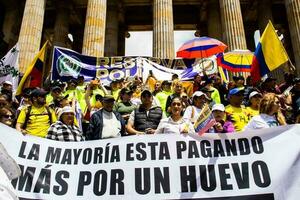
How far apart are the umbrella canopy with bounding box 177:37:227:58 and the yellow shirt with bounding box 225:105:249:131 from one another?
8252 mm

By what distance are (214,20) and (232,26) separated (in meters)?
8.86

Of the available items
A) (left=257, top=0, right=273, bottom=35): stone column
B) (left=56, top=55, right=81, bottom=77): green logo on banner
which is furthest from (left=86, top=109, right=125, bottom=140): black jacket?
(left=257, top=0, right=273, bottom=35): stone column

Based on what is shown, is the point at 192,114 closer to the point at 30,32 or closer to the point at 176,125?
→ the point at 176,125

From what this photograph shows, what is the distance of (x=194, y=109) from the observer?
798 cm

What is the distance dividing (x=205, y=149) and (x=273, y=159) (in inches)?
45.7

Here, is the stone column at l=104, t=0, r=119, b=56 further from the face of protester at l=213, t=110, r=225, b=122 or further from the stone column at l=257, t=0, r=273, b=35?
the face of protester at l=213, t=110, r=225, b=122

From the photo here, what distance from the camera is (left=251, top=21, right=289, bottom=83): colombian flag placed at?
12.7 metres

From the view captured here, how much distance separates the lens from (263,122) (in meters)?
6.76

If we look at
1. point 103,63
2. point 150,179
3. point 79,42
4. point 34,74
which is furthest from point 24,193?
point 79,42

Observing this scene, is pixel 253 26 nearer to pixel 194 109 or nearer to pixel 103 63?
pixel 103 63

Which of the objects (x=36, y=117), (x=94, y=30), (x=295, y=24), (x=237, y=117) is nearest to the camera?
(x=237, y=117)

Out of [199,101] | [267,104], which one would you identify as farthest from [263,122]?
[199,101]

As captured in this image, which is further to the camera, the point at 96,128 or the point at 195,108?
the point at 195,108

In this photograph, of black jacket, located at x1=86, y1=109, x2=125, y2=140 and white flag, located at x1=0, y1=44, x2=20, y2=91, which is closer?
black jacket, located at x1=86, y1=109, x2=125, y2=140
